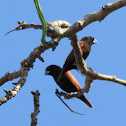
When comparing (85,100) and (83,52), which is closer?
(85,100)

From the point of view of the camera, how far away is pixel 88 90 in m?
3.54

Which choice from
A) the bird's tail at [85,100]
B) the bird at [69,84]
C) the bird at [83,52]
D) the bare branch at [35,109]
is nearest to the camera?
the bare branch at [35,109]

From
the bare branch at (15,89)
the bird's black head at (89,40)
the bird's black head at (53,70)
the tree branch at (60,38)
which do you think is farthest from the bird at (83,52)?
the bare branch at (15,89)

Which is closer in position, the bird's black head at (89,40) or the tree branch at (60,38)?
the tree branch at (60,38)

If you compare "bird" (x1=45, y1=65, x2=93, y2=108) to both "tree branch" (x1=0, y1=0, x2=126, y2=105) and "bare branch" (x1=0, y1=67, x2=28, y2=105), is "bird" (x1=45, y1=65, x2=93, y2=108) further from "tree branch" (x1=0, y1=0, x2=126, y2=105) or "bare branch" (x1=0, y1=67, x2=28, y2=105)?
"bare branch" (x1=0, y1=67, x2=28, y2=105)

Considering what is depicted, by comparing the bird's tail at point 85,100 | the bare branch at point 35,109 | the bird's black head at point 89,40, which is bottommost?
the bare branch at point 35,109

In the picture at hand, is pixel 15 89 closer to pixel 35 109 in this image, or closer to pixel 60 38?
pixel 35 109

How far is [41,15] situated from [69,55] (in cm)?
281

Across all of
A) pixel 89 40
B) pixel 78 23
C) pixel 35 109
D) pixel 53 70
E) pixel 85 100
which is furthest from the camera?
pixel 89 40

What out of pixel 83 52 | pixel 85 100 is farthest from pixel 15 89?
pixel 83 52

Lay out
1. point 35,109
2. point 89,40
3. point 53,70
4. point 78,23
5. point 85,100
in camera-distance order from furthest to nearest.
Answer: point 89,40
point 53,70
point 85,100
point 35,109
point 78,23

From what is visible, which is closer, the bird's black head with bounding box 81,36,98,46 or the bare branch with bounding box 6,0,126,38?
the bare branch with bounding box 6,0,126,38

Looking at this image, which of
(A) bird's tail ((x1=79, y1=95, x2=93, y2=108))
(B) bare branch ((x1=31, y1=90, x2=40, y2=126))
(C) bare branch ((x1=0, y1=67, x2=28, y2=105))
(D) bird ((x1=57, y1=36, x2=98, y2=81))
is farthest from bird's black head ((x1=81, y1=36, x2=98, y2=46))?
(B) bare branch ((x1=31, y1=90, x2=40, y2=126))

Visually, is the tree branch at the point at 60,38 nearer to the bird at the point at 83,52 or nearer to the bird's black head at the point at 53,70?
the bird at the point at 83,52
